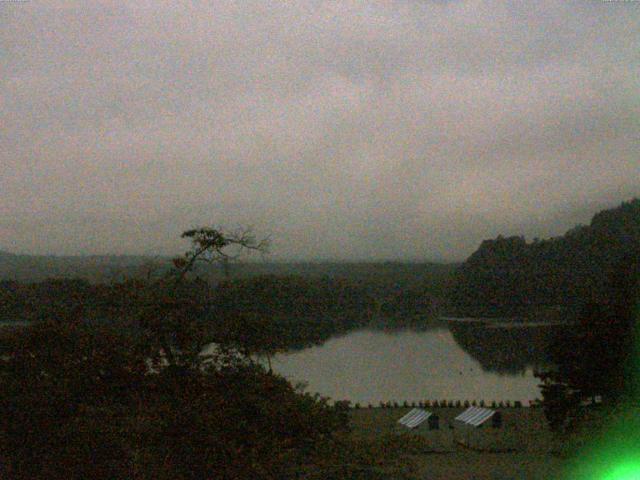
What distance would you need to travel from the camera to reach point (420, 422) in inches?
713

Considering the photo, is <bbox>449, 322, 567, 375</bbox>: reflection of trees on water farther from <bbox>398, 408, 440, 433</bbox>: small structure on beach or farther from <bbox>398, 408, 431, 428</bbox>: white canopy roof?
<bbox>398, 408, 440, 433</bbox>: small structure on beach

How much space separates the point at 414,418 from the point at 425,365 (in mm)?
15321

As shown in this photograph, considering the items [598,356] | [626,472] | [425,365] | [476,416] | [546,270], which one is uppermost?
[546,270]

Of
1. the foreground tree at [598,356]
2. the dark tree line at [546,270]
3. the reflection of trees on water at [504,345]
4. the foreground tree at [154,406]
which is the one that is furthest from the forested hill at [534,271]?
the foreground tree at [154,406]

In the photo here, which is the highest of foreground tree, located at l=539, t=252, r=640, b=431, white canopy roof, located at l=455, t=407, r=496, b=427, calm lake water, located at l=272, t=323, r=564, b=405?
foreground tree, located at l=539, t=252, r=640, b=431

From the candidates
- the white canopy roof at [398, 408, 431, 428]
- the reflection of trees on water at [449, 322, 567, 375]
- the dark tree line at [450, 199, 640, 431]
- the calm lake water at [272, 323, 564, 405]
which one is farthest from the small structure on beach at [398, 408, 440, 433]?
the dark tree line at [450, 199, 640, 431]

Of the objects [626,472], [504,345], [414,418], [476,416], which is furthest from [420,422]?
[504,345]

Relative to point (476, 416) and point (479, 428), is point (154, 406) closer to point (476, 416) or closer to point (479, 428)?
point (479, 428)

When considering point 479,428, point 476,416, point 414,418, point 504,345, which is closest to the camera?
point 479,428

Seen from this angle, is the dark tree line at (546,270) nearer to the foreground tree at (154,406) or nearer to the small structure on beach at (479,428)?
the small structure on beach at (479,428)

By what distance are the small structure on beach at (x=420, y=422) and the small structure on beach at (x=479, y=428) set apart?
549mm

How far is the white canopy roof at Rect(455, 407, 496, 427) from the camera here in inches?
695

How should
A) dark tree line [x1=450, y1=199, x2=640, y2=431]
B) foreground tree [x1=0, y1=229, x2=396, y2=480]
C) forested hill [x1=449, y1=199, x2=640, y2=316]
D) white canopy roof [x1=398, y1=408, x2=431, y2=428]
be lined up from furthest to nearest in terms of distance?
forested hill [x1=449, y1=199, x2=640, y2=316], dark tree line [x1=450, y1=199, x2=640, y2=431], white canopy roof [x1=398, y1=408, x2=431, y2=428], foreground tree [x1=0, y1=229, x2=396, y2=480]

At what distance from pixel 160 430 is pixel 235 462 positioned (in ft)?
2.29
